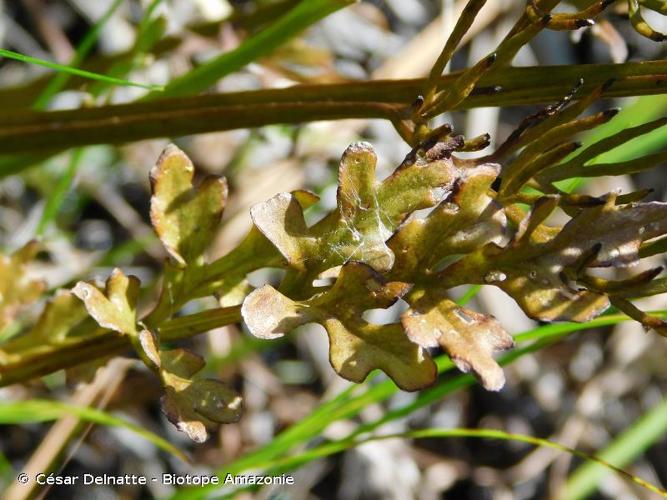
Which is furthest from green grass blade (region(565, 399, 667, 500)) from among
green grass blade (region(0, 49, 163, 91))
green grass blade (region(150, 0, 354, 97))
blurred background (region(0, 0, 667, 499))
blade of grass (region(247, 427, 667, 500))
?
green grass blade (region(0, 49, 163, 91))

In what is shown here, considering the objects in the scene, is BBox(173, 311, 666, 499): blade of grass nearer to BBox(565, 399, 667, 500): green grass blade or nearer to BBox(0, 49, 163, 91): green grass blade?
BBox(0, 49, 163, 91): green grass blade

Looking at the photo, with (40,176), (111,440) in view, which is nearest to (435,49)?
(40,176)

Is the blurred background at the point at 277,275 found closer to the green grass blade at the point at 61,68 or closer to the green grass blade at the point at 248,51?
the green grass blade at the point at 248,51

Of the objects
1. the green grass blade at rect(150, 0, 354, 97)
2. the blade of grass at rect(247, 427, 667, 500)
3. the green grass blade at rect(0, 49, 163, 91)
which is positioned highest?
the green grass blade at rect(0, 49, 163, 91)

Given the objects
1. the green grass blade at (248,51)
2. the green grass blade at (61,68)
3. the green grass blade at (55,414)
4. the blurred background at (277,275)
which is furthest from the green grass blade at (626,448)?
the green grass blade at (61,68)

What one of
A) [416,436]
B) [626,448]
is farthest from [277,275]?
[416,436]
